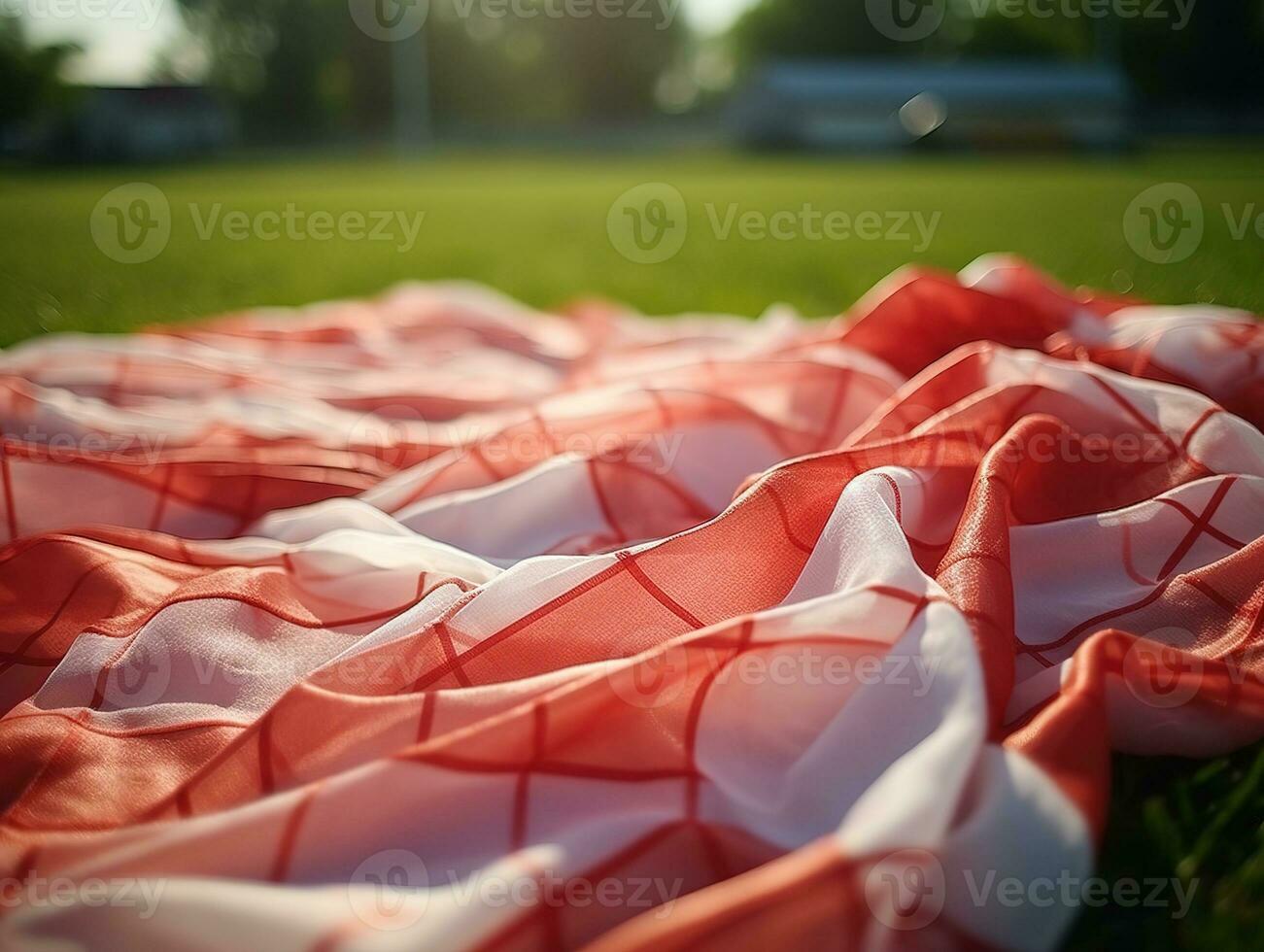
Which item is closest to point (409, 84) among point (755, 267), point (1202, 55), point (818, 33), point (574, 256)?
point (818, 33)

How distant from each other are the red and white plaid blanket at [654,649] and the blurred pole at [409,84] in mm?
32581

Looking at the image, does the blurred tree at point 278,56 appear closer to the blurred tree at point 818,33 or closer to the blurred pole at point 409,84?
the blurred pole at point 409,84

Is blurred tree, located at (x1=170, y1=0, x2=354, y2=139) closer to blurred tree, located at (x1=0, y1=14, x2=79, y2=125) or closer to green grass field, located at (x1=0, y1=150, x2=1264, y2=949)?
blurred tree, located at (x1=0, y1=14, x2=79, y2=125)

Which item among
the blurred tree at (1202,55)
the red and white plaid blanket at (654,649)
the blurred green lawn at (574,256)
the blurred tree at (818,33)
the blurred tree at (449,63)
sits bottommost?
the red and white plaid blanket at (654,649)

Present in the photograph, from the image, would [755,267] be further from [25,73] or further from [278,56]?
[278,56]

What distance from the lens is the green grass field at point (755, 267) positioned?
729mm

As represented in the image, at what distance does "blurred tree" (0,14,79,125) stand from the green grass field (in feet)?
17.2

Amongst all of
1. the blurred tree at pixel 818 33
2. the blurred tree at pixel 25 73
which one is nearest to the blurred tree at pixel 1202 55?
the blurred tree at pixel 818 33

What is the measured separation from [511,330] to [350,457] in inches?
40.8

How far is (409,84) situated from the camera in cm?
3338

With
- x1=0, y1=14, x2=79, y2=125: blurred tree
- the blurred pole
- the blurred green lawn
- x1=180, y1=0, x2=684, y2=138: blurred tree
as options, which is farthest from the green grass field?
the blurred pole

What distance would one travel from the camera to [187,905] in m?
0.61

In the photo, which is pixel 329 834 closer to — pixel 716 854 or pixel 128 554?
pixel 716 854

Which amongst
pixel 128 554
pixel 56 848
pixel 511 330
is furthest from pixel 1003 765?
pixel 511 330
